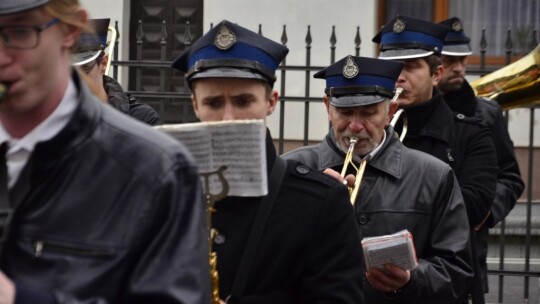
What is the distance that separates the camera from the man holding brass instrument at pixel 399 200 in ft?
15.1

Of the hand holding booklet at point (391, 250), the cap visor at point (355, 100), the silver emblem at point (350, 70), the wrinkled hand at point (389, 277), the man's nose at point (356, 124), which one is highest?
the silver emblem at point (350, 70)

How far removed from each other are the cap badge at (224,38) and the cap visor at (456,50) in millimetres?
3557

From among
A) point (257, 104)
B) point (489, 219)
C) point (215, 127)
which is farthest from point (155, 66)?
point (215, 127)

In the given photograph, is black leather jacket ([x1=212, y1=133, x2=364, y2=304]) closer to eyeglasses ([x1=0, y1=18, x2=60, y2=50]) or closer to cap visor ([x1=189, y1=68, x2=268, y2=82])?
cap visor ([x1=189, y1=68, x2=268, y2=82])

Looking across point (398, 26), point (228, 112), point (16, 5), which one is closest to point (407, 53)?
point (398, 26)

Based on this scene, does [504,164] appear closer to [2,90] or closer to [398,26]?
[398,26]

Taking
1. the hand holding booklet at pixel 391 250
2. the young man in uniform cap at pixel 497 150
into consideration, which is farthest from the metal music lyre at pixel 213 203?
the young man in uniform cap at pixel 497 150

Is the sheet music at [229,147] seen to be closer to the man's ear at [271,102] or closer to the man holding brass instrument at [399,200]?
the man's ear at [271,102]

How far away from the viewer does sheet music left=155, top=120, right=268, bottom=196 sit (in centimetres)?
329

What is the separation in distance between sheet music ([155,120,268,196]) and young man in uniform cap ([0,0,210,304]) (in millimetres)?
857

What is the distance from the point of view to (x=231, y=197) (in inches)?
139

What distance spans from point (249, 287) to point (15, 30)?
52.5 inches

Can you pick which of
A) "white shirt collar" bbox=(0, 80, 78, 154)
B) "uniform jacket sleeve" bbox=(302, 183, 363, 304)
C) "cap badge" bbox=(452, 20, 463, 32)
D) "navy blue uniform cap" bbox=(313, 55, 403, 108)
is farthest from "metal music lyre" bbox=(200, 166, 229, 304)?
"cap badge" bbox=(452, 20, 463, 32)

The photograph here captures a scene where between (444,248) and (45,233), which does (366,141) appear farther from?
(45,233)
